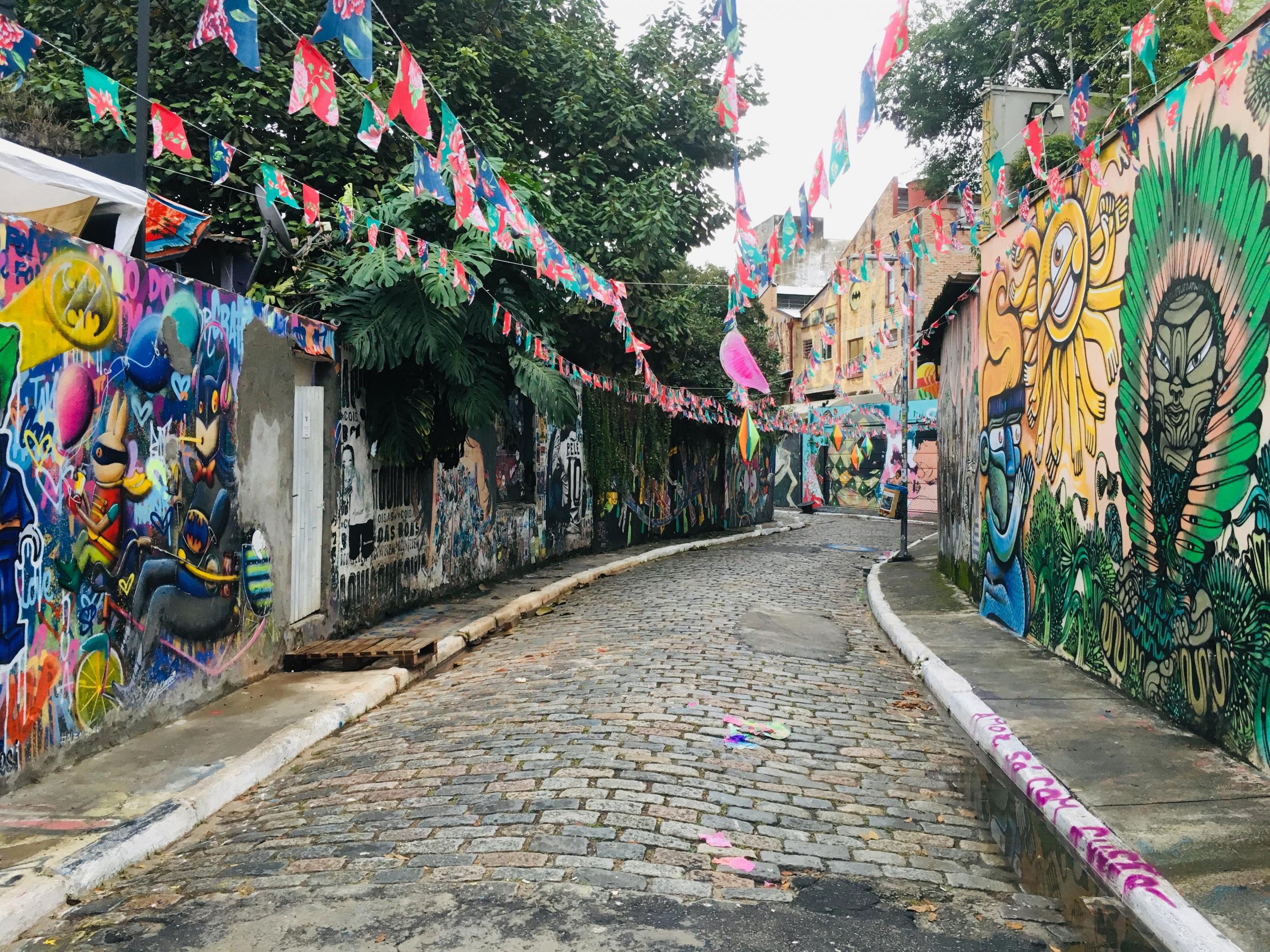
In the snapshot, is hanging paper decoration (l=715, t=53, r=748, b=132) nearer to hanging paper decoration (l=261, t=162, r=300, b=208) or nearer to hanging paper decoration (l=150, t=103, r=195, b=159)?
hanging paper decoration (l=261, t=162, r=300, b=208)

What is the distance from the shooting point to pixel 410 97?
→ 5.75 m

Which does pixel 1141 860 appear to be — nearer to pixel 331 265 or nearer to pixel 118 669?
pixel 118 669

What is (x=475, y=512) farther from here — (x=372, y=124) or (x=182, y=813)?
(x=182, y=813)

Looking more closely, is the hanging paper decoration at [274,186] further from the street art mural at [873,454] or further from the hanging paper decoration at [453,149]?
the street art mural at [873,454]

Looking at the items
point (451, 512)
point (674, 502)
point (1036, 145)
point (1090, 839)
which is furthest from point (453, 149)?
point (674, 502)

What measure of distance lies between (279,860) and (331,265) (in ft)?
21.7

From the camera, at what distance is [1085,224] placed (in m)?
7.71

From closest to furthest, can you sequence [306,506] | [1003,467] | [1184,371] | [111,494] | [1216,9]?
1. [1216,9]
2. [111,494]
3. [1184,371]
4. [306,506]
5. [1003,467]

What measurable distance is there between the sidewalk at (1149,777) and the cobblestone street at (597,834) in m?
0.58

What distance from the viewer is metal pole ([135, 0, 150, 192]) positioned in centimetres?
718

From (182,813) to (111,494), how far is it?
2002mm

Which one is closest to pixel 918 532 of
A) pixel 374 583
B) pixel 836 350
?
pixel 836 350

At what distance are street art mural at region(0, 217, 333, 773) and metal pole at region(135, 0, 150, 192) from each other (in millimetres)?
1503

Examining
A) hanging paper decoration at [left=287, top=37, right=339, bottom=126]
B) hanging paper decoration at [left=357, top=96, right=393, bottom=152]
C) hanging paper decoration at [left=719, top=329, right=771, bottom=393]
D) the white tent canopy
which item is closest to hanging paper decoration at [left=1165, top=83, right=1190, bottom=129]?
hanging paper decoration at [left=357, top=96, right=393, bottom=152]
